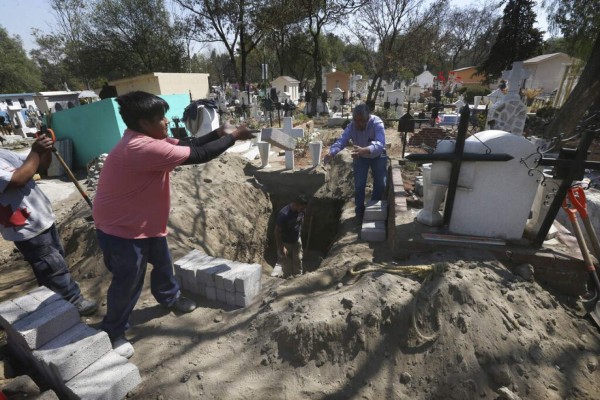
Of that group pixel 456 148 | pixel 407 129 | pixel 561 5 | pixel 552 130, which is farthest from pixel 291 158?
pixel 561 5

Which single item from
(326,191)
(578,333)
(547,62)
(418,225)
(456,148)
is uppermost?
(547,62)

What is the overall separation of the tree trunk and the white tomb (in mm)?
7798

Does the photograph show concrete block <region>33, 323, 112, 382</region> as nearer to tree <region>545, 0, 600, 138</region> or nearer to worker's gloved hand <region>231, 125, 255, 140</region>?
worker's gloved hand <region>231, 125, 255, 140</region>

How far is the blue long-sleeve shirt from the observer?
3.98m

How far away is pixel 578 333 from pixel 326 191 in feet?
15.6

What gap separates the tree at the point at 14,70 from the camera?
26984mm

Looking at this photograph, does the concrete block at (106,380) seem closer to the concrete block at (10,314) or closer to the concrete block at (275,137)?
the concrete block at (10,314)

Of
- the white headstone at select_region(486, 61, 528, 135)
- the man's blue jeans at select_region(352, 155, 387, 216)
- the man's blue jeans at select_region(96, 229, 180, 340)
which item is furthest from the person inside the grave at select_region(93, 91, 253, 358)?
the white headstone at select_region(486, 61, 528, 135)

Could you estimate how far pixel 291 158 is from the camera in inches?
273

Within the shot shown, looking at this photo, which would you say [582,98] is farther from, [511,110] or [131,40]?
[131,40]

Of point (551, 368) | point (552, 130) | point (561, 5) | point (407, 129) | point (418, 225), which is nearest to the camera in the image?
point (551, 368)

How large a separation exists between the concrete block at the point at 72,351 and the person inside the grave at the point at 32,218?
0.73 metres

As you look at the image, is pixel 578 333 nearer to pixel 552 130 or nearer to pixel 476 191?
pixel 476 191

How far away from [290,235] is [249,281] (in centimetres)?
228
